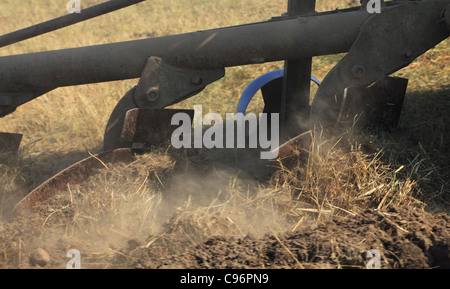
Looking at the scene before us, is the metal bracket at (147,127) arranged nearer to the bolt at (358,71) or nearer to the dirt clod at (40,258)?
the dirt clod at (40,258)

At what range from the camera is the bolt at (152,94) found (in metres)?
4.04

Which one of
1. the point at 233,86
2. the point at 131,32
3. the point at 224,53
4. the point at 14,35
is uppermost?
the point at 131,32

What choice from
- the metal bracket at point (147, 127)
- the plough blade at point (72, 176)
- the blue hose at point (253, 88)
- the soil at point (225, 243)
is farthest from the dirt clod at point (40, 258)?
the blue hose at point (253, 88)

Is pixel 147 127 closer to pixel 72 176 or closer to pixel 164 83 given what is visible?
pixel 164 83

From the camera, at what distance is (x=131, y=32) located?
10148 mm

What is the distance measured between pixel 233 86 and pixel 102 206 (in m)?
3.58

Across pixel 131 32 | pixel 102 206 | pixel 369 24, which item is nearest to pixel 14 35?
pixel 102 206

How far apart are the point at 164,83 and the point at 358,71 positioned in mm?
1718

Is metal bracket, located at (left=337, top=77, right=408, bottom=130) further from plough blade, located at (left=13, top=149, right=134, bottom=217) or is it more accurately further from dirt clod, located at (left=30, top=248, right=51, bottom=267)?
dirt clod, located at (left=30, top=248, right=51, bottom=267)

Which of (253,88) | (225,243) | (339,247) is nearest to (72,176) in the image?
(225,243)

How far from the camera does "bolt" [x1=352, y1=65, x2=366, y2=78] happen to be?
157 inches

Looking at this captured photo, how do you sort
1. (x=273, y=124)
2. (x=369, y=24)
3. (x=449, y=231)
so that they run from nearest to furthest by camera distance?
(x=449, y=231) < (x=369, y=24) < (x=273, y=124)
